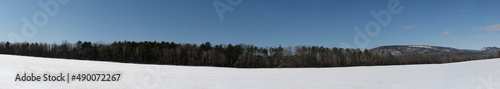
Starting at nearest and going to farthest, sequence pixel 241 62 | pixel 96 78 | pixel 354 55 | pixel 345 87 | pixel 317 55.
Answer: pixel 345 87 < pixel 96 78 < pixel 241 62 < pixel 317 55 < pixel 354 55

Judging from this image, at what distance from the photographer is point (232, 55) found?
36.2 metres

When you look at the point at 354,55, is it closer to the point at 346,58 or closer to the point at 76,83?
the point at 346,58

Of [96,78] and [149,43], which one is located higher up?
[149,43]

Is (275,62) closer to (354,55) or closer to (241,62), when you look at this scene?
(241,62)

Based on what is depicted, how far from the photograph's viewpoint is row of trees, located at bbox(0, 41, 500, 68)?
1396 inches

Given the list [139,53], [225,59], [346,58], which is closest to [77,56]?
[139,53]

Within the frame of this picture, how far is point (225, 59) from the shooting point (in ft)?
118

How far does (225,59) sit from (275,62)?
24.0 feet

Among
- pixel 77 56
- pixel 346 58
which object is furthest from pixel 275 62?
pixel 77 56

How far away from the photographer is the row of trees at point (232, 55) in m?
35.5

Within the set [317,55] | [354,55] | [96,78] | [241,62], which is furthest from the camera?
[354,55]

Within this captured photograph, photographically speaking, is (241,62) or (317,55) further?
(317,55)

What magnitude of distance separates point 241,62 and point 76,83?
27.3m

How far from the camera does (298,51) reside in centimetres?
3862
